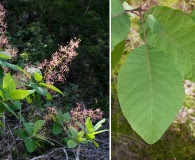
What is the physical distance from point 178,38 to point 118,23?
3 cm

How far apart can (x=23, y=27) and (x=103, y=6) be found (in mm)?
377

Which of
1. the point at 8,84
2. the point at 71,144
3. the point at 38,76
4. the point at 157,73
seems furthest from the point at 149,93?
the point at 71,144

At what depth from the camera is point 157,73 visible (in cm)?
18

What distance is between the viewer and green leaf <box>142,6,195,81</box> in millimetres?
179

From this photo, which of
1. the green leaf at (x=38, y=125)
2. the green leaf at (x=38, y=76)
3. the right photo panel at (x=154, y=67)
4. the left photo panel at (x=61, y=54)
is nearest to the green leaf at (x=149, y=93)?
the right photo panel at (x=154, y=67)

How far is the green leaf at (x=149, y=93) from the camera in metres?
0.17

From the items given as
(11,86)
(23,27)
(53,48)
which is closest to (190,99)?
(53,48)

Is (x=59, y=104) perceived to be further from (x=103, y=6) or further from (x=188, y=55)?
(x=188, y=55)

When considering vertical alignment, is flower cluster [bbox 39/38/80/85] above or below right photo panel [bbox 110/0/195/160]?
below

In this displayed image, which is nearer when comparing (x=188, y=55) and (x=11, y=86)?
(x=188, y=55)

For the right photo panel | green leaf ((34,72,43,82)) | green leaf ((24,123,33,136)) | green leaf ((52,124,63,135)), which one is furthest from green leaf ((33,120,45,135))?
the right photo panel

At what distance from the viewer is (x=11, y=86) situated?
62 centimetres

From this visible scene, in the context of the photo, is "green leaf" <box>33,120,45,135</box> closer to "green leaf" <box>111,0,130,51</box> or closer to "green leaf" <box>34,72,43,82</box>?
"green leaf" <box>34,72,43,82</box>

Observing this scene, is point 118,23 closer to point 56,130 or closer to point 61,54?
point 56,130
